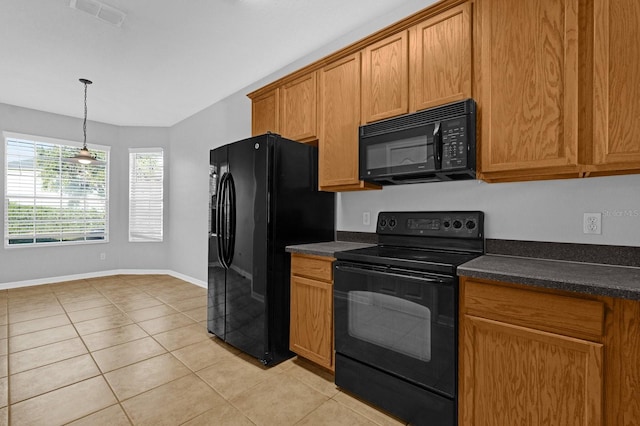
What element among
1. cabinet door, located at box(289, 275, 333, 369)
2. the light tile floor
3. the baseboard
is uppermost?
cabinet door, located at box(289, 275, 333, 369)

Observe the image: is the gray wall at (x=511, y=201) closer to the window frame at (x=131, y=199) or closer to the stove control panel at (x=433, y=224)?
the stove control panel at (x=433, y=224)

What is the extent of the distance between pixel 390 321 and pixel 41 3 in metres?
3.50

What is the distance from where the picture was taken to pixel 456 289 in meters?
1.54

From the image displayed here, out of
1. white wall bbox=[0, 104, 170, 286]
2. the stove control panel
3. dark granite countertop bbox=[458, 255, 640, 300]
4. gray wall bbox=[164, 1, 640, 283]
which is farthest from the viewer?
white wall bbox=[0, 104, 170, 286]

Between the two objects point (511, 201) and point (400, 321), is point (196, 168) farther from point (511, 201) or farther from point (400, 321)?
point (511, 201)

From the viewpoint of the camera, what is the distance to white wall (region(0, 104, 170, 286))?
4.68 m

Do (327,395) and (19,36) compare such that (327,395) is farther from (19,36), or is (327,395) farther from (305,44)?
(19,36)

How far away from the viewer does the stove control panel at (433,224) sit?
2025 millimetres

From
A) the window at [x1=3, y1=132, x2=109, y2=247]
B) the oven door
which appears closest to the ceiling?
the window at [x1=3, y1=132, x2=109, y2=247]

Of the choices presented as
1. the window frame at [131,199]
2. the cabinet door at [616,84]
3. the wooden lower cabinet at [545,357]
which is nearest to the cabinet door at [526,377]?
the wooden lower cabinet at [545,357]

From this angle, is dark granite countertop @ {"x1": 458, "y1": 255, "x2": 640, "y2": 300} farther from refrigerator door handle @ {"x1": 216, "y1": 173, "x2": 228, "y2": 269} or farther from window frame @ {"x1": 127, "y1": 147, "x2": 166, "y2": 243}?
window frame @ {"x1": 127, "y1": 147, "x2": 166, "y2": 243}

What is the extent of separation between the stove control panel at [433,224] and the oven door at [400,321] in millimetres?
598

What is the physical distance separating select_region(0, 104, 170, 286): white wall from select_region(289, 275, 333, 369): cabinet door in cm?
428

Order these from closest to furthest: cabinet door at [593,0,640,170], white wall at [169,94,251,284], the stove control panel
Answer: cabinet door at [593,0,640,170] → the stove control panel → white wall at [169,94,251,284]
